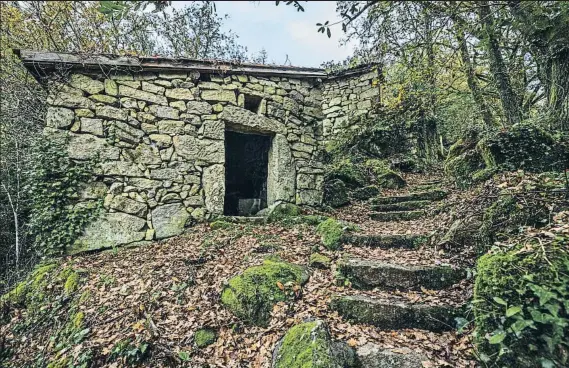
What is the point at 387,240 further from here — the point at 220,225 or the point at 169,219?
the point at 169,219

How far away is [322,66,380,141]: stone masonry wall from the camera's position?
812 cm

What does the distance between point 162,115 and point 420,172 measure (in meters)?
6.39

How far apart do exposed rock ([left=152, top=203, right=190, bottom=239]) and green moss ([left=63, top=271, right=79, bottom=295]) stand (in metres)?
1.29

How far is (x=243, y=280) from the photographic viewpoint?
10.5 ft

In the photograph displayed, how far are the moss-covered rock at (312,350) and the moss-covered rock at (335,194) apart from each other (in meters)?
4.27

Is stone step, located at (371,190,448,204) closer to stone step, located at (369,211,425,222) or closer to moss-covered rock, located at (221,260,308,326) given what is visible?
stone step, located at (369,211,425,222)

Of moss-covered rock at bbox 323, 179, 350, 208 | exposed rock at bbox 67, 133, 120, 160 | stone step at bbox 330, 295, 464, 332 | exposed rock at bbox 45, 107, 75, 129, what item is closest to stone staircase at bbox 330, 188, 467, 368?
stone step at bbox 330, 295, 464, 332

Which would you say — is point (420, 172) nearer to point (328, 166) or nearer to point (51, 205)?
point (328, 166)

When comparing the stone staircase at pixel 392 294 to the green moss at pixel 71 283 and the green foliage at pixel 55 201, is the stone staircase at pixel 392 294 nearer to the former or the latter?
the green moss at pixel 71 283

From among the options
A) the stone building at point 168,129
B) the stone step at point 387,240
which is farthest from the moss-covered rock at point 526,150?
the stone building at point 168,129

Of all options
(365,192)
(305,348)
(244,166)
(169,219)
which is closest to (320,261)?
(305,348)

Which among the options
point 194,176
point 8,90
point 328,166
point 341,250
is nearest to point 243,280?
point 341,250

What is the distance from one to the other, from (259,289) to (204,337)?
65 cm

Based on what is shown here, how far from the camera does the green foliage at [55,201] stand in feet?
14.8
